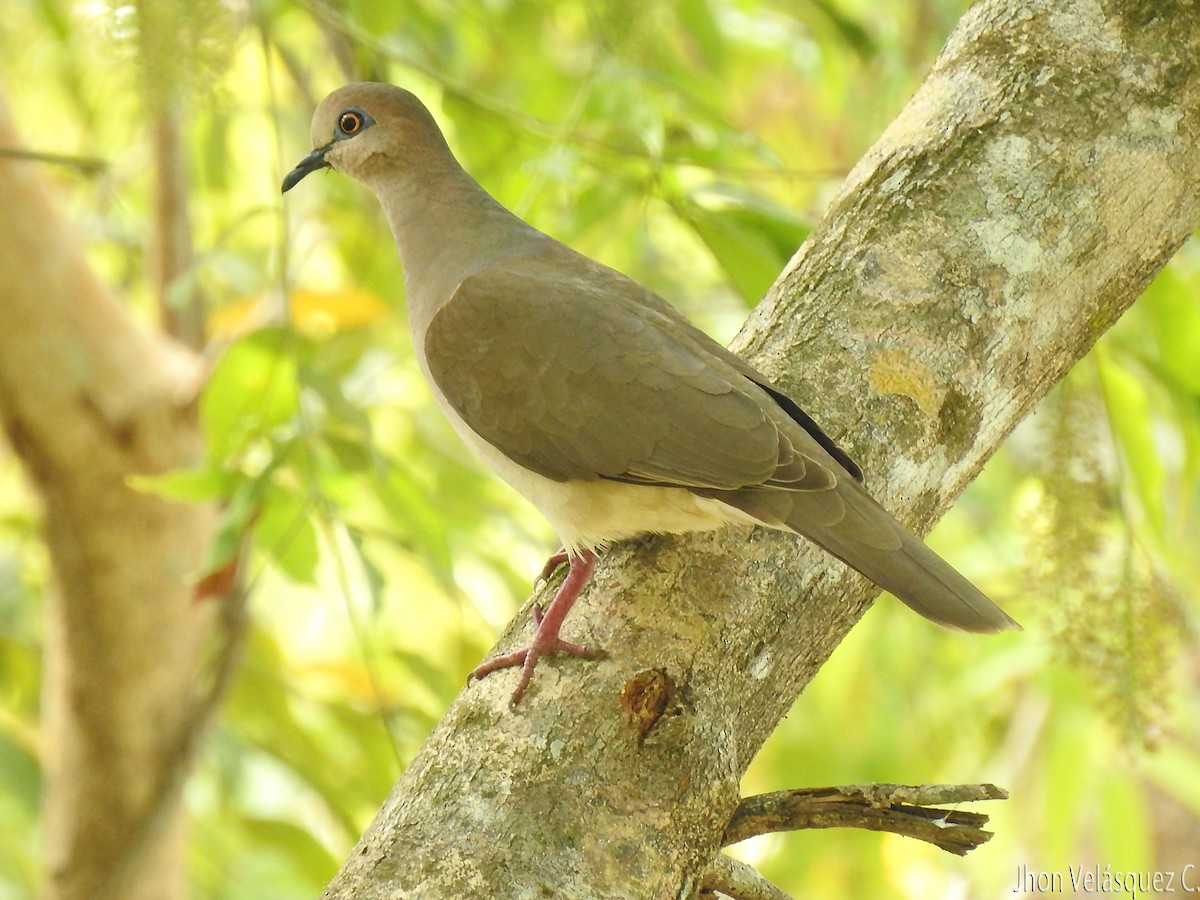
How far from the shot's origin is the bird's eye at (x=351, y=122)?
2824mm

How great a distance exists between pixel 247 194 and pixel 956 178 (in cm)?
404

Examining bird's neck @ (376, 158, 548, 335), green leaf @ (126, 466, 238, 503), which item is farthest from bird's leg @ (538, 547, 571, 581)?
green leaf @ (126, 466, 238, 503)

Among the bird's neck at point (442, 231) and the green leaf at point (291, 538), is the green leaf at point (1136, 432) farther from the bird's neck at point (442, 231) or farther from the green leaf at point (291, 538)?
the green leaf at point (291, 538)

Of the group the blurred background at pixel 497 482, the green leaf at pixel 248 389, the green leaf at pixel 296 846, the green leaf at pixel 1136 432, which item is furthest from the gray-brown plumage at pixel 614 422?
the green leaf at pixel 296 846

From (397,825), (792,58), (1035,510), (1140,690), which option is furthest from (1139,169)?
(792,58)

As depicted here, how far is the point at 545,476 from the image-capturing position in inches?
91.4

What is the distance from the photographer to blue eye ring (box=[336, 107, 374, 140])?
2.82 metres

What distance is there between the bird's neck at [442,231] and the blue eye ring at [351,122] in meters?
0.13

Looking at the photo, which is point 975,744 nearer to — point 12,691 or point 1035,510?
point 1035,510

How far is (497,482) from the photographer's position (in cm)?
449

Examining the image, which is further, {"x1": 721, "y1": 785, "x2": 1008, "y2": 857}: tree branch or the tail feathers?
the tail feathers

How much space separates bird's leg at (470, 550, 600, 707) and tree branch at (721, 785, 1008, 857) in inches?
12.8

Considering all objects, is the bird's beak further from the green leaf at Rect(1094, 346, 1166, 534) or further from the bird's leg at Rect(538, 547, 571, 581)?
the green leaf at Rect(1094, 346, 1166, 534)

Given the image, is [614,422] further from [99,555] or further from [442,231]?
[99,555]
